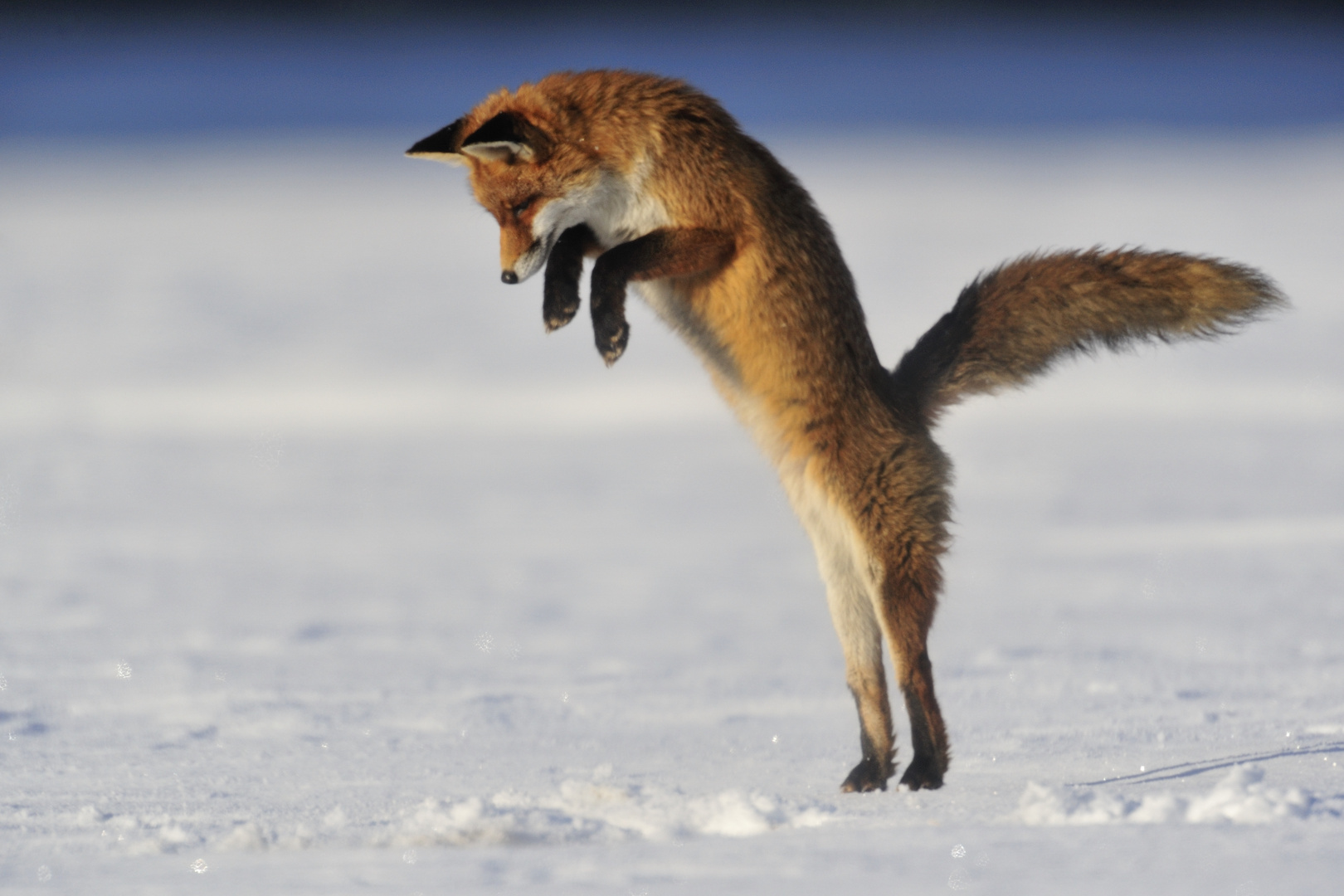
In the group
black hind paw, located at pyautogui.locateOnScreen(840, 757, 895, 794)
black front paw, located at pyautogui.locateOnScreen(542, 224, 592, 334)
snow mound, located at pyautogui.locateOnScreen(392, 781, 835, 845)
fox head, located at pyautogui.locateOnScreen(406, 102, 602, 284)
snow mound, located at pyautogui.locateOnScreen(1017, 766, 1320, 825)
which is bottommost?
black hind paw, located at pyautogui.locateOnScreen(840, 757, 895, 794)

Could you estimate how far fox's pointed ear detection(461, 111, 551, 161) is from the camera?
14.2 ft

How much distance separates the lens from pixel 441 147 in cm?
462

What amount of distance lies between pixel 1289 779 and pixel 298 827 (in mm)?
3068

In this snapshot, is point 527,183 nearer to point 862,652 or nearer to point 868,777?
point 862,652

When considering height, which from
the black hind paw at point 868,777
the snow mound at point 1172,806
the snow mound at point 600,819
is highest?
the snow mound at point 1172,806

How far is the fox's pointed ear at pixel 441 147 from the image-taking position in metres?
4.61

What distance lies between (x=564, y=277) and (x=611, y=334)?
293 mm

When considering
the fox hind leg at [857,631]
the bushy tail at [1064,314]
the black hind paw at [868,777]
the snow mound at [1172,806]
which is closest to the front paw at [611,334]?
the fox hind leg at [857,631]

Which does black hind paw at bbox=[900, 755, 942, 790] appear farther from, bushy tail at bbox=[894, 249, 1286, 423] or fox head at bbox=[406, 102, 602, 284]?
fox head at bbox=[406, 102, 602, 284]

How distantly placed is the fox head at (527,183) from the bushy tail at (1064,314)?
1438mm

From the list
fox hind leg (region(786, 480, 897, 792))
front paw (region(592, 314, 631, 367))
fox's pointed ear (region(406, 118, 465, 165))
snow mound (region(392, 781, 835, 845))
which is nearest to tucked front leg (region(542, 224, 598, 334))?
front paw (region(592, 314, 631, 367))

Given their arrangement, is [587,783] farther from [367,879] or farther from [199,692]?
[199,692]

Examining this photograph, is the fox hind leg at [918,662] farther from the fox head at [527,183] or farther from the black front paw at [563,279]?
the fox head at [527,183]

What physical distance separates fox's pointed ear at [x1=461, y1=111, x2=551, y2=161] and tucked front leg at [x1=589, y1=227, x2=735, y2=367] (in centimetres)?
47
